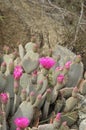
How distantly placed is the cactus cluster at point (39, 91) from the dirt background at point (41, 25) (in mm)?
917

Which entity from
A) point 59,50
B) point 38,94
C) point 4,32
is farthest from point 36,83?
point 4,32

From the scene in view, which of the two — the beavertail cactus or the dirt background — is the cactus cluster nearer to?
the beavertail cactus

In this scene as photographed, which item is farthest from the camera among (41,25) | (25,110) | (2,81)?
(41,25)

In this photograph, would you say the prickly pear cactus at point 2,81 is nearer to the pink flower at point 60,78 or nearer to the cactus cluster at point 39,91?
the cactus cluster at point 39,91

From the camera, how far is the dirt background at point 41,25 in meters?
5.02

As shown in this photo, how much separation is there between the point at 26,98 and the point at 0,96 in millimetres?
264

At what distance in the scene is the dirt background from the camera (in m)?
5.02

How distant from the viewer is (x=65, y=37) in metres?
5.06

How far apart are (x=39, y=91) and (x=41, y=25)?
1.58 meters

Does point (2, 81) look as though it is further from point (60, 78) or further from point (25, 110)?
point (60, 78)

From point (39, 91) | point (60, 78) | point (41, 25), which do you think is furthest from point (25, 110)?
point (41, 25)

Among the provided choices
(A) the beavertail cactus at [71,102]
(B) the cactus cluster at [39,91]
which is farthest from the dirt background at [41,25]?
(A) the beavertail cactus at [71,102]

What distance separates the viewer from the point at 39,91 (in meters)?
3.66

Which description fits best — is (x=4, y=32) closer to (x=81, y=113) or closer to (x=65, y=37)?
(x=65, y=37)
